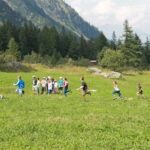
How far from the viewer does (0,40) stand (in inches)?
4439

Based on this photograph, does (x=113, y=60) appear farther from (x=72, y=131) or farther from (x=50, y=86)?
(x=72, y=131)

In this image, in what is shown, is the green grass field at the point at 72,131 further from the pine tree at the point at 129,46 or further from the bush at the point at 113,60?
the pine tree at the point at 129,46

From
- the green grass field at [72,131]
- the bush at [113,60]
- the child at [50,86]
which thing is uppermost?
the bush at [113,60]

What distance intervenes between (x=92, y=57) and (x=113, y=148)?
133211 millimetres

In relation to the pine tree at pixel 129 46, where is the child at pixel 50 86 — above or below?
below

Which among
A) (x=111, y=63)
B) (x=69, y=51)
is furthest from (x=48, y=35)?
(x=111, y=63)

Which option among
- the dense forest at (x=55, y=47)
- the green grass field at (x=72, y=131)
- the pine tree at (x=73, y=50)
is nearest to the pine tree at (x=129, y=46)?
the dense forest at (x=55, y=47)

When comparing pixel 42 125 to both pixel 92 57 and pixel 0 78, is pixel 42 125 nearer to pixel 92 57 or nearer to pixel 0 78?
pixel 0 78

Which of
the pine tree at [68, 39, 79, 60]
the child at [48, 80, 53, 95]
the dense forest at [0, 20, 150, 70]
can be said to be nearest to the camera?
the child at [48, 80, 53, 95]

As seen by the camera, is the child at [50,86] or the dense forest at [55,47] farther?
the dense forest at [55,47]

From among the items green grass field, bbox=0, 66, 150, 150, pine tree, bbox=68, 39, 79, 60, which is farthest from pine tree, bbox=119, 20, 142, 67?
green grass field, bbox=0, 66, 150, 150

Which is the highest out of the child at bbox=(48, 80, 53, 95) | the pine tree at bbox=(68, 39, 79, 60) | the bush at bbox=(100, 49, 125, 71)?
the pine tree at bbox=(68, 39, 79, 60)

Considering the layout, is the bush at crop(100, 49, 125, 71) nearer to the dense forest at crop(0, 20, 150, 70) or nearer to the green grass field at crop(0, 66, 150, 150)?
the dense forest at crop(0, 20, 150, 70)

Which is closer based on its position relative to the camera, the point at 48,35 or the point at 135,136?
Answer: the point at 135,136
